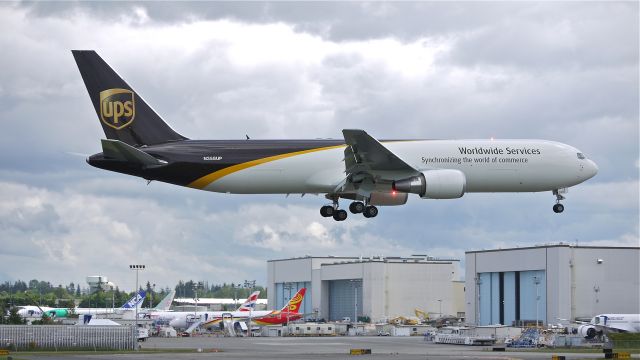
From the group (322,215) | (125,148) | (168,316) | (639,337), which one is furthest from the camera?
(168,316)

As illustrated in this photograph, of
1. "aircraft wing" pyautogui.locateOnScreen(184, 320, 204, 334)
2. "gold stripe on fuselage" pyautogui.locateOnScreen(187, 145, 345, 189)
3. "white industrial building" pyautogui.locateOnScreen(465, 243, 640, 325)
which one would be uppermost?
"gold stripe on fuselage" pyautogui.locateOnScreen(187, 145, 345, 189)

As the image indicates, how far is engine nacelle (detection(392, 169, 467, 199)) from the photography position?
70.9 metres

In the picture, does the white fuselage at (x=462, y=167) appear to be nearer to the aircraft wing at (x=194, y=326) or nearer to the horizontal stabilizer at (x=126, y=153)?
the horizontal stabilizer at (x=126, y=153)

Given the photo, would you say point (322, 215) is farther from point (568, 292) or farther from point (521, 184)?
point (568, 292)

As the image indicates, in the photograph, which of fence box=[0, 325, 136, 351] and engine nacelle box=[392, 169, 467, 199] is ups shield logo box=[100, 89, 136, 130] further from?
fence box=[0, 325, 136, 351]

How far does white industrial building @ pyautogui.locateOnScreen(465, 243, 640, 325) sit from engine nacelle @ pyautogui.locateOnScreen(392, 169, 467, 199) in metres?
83.8

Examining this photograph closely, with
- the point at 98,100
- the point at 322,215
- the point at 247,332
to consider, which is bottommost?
the point at 247,332

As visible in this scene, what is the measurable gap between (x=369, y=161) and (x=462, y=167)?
23.9 feet

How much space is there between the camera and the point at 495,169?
73.8m

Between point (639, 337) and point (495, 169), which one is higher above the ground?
point (495, 169)

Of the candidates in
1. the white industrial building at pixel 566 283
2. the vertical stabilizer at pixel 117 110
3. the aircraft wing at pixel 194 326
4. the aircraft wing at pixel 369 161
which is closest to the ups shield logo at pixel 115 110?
the vertical stabilizer at pixel 117 110

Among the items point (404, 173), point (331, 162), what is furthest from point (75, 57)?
point (404, 173)

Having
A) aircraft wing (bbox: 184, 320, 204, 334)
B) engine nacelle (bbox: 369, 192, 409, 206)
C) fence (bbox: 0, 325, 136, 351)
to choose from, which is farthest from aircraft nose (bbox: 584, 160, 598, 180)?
aircraft wing (bbox: 184, 320, 204, 334)

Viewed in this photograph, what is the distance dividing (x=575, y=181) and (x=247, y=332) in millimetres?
83408
